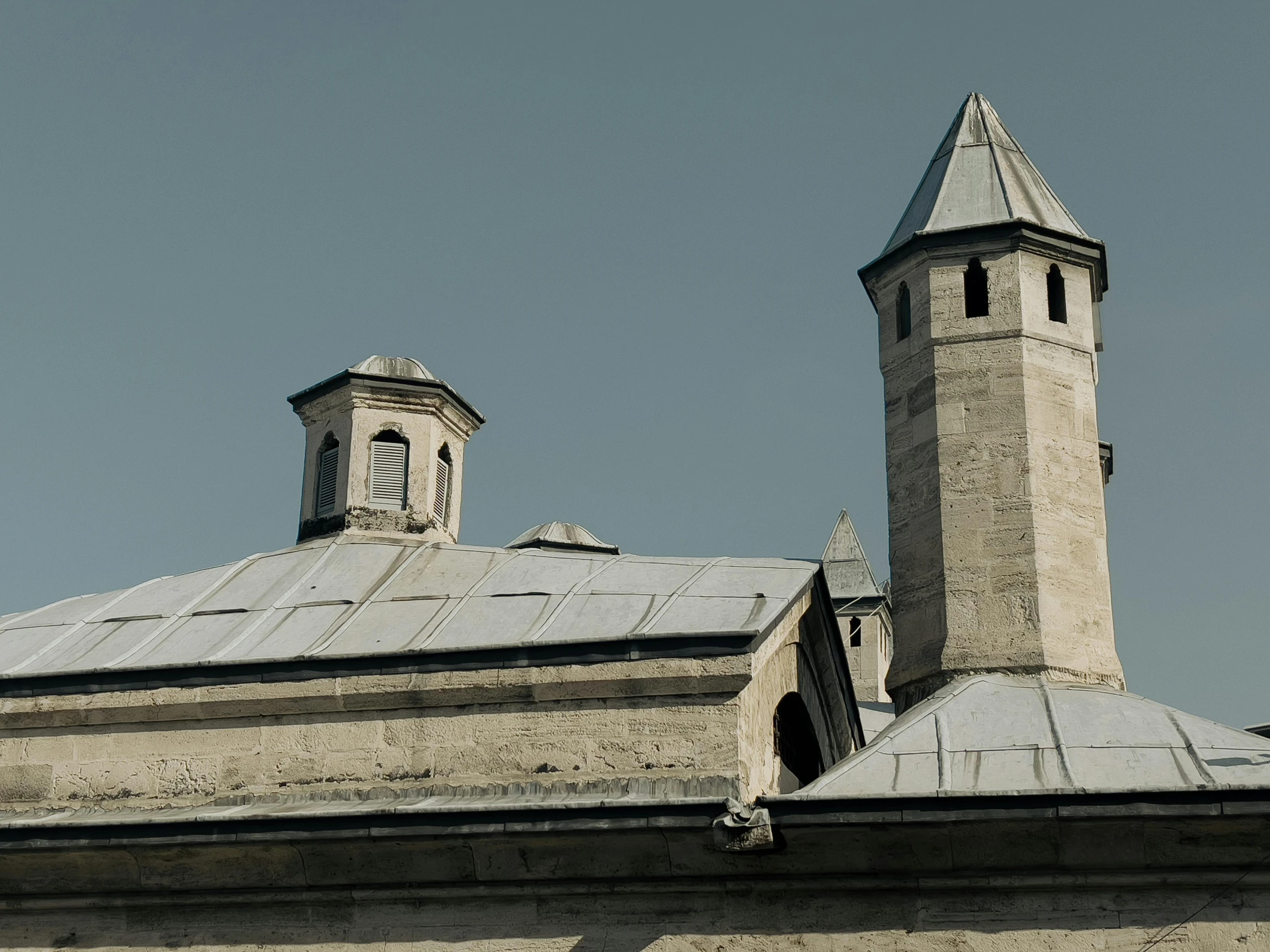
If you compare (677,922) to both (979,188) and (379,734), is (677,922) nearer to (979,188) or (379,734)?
(379,734)

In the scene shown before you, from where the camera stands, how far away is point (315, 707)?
39.5 ft

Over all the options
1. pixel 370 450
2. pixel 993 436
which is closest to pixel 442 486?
pixel 370 450

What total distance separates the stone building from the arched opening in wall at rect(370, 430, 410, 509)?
2.36 ft

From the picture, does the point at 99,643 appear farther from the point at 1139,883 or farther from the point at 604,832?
the point at 1139,883

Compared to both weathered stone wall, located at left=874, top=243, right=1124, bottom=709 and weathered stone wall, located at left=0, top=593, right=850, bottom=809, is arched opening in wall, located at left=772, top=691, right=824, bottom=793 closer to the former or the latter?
weathered stone wall, located at left=0, top=593, right=850, bottom=809

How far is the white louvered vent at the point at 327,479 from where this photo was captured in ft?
53.1

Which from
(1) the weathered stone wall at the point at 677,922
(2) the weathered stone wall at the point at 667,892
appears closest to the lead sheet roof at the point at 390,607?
(2) the weathered stone wall at the point at 667,892

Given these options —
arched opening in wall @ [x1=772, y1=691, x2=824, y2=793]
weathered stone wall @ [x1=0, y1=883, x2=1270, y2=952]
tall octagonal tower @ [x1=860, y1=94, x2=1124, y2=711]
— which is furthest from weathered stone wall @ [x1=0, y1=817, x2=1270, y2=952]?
tall octagonal tower @ [x1=860, y1=94, x2=1124, y2=711]

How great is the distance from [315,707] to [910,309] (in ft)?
Result: 20.5

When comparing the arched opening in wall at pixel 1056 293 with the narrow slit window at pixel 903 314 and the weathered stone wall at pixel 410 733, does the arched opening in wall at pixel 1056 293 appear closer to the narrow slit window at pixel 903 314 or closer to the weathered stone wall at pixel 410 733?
the narrow slit window at pixel 903 314

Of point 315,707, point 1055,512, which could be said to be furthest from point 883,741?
point 315,707

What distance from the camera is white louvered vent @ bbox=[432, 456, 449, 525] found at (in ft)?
54.0

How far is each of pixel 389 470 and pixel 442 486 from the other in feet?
2.13

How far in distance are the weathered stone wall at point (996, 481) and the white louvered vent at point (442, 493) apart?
4.84m
